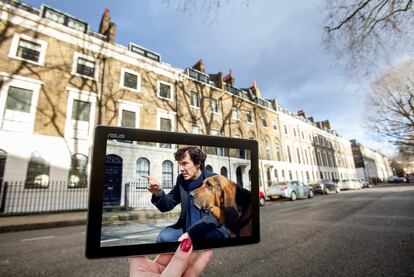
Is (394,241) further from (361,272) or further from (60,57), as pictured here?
(60,57)

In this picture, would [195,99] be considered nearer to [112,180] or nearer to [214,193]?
[214,193]

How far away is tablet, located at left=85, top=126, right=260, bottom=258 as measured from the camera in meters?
1.19

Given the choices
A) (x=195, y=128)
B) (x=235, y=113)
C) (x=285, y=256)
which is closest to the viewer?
(x=285, y=256)

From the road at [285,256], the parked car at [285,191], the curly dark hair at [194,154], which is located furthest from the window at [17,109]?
the parked car at [285,191]

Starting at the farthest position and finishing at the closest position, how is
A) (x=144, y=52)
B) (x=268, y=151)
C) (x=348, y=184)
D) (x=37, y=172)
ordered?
(x=348, y=184) → (x=268, y=151) → (x=144, y=52) → (x=37, y=172)

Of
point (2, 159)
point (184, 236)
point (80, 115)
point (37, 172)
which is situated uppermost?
point (80, 115)

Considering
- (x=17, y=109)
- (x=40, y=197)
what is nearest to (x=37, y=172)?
(x=40, y=197)

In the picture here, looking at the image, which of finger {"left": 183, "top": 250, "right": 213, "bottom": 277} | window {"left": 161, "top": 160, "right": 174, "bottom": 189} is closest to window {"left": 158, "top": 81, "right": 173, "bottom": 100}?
window {"left": 161, "top": 160, "right": 174, "bottom": 189}

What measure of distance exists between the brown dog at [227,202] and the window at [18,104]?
13759 millimetres

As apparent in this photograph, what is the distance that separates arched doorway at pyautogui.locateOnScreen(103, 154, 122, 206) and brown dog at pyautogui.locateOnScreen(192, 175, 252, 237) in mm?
512

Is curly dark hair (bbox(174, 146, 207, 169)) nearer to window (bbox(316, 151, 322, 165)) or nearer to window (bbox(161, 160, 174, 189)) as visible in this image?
window (bbox(161, 160, 174, 189))

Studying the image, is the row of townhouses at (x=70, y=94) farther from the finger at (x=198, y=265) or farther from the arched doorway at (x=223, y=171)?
the arched doorway at (x=223, y=171)

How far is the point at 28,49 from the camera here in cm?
1189

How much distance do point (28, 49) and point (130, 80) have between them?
6.00 metres
